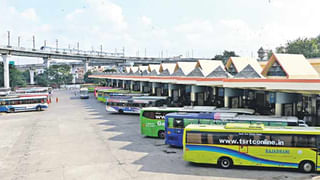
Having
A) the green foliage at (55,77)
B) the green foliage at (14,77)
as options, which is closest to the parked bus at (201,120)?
the green foliage at (14,77)

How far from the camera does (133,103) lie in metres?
33.3

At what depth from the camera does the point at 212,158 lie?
14.6 metres

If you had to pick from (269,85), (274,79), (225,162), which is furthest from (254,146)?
(269,85)

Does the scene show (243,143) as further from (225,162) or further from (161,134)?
(161,134)

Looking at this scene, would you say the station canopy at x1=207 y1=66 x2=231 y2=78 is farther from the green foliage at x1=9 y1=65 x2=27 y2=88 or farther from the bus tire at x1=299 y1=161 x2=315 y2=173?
the green foliage at x1=9 y1=65 x2=27 y2=88

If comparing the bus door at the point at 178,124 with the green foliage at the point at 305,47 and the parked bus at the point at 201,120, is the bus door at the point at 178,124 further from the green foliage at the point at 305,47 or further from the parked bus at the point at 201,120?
the green foliage at the point at 305,47

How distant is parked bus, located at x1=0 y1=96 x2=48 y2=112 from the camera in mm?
39703

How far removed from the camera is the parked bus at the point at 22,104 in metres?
39.7

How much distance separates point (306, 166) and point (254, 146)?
7.55ft

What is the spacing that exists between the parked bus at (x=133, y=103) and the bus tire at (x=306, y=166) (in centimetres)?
1904

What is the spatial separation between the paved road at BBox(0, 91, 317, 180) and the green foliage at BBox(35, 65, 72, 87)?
93659mm

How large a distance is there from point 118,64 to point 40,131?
103927 millimetres

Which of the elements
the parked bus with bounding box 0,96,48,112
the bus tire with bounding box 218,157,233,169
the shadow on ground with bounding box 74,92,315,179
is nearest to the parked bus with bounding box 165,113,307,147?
the shadow on ground with bounding box 74,92,315,179

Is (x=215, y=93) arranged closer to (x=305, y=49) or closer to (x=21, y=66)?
(x=305, y=49)
